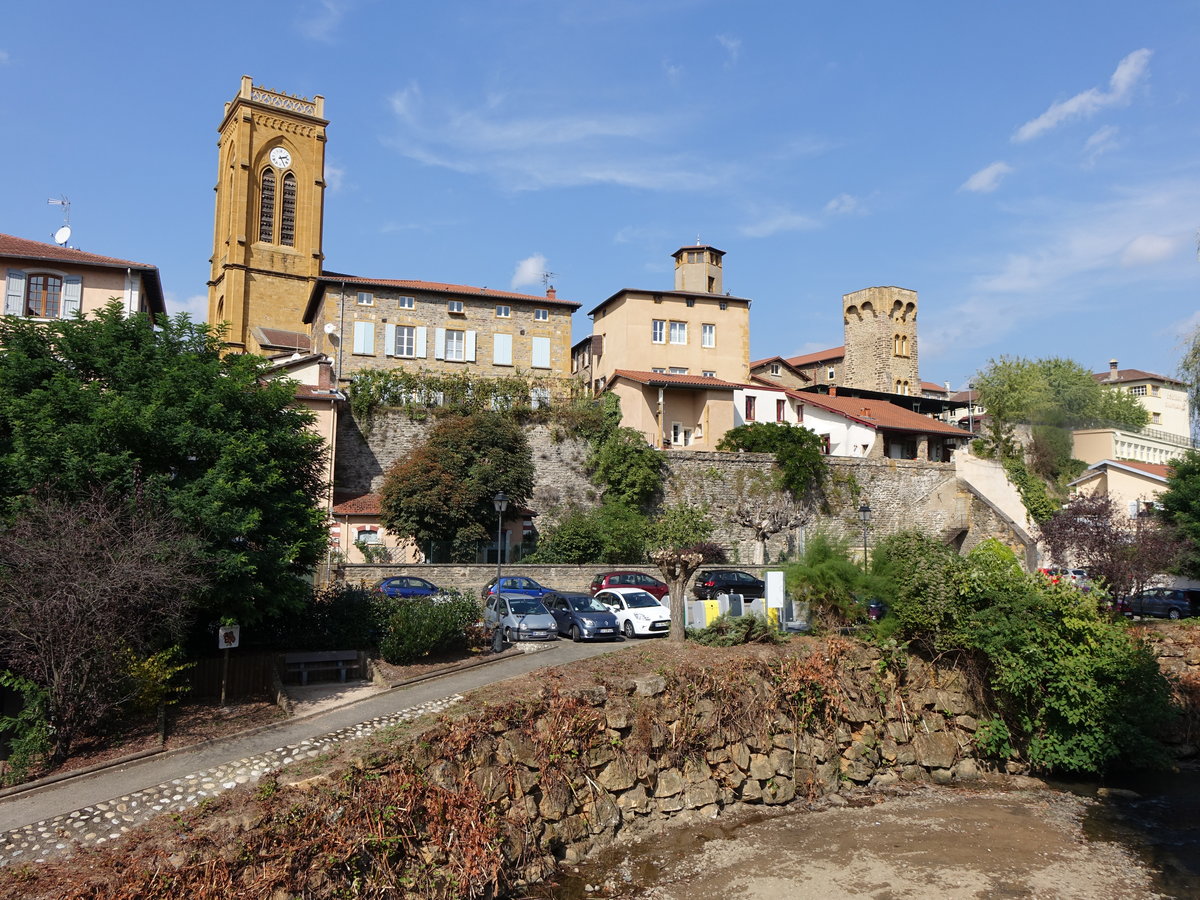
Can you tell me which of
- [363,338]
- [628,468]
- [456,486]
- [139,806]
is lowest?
[139,806]

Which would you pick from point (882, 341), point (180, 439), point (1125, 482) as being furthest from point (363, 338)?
point (882, 341)

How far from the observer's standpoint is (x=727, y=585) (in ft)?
92.2

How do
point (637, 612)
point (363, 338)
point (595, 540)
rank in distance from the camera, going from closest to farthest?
1. point (637, 612)
2. point (595, 540)
3. point (363, 338)

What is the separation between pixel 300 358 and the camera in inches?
1442

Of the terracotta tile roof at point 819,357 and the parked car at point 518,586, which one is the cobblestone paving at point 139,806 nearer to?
the parked car at point 518,586

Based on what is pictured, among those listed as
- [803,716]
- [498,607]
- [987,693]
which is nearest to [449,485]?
[498,607]

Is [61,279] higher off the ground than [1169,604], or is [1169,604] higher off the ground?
[61,279]

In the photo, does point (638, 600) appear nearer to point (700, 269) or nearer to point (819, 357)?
point (700, 269)

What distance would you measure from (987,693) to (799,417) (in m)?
28.0

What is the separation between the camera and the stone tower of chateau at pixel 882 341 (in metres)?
67.2

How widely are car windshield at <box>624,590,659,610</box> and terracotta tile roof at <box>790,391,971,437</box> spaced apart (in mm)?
25774

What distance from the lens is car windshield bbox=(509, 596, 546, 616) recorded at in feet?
74.2

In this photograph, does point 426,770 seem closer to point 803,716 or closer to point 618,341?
point 803,716

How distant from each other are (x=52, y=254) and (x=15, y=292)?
1.76m
